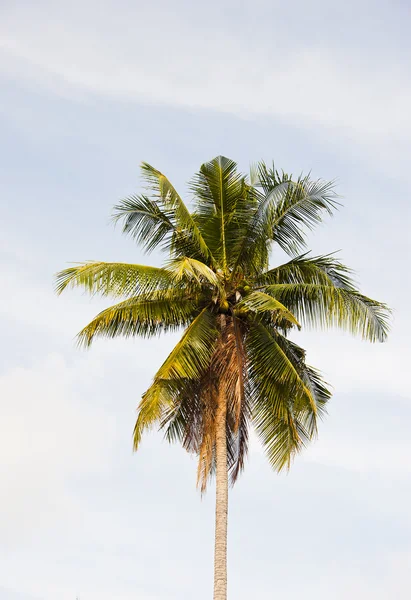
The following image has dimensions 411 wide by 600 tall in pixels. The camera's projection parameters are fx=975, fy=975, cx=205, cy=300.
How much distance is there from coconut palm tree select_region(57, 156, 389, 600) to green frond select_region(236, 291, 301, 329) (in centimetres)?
4

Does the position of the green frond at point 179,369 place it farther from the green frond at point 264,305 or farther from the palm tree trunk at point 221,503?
the green frond at point 264,305

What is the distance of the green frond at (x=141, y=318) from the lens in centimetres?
2198

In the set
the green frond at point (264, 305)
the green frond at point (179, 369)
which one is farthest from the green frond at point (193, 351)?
the green frond at point (264, 305)

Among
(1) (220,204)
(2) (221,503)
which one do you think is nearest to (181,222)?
(1) (220,204)

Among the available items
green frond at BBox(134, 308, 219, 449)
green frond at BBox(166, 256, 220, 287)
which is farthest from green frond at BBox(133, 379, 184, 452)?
green frond at BBox(166, 256, 220, 287)

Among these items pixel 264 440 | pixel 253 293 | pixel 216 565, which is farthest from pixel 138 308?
pixel 216 565

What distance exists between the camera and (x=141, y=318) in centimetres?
2222

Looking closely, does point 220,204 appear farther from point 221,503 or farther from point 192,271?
point 221,503

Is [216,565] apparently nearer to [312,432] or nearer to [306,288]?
[312,432]

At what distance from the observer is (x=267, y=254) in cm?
2270

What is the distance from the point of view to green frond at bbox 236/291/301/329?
2018 cm

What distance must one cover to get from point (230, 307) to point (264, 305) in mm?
1578

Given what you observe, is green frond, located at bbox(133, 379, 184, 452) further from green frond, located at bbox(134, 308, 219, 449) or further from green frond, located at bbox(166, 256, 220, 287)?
green frond, located at bbox(166, 256, 220, 287)

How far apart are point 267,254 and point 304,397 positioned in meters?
3.64
